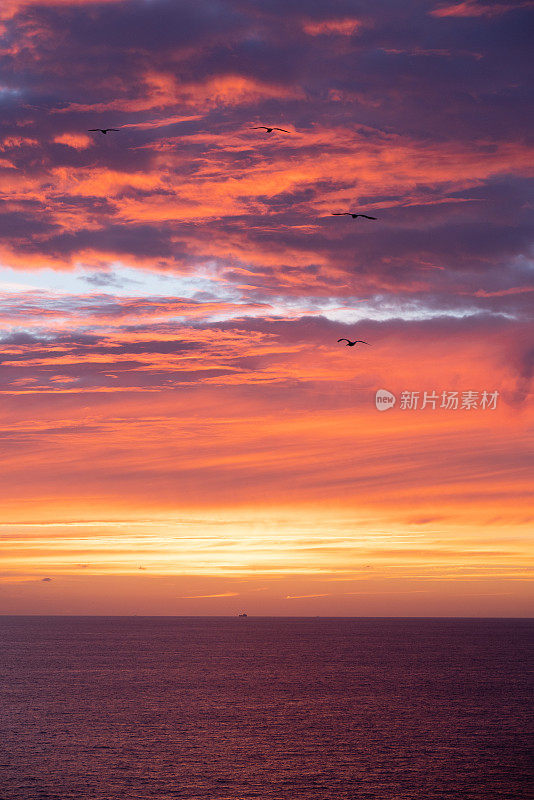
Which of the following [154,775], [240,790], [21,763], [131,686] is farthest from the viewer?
[131,686]

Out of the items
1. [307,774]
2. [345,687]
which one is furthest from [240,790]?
[345,687]

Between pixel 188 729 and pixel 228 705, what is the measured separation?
96.5 ft

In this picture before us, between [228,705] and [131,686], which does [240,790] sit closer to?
[228,705]

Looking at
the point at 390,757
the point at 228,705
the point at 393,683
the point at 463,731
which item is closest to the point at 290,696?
the point at 228,705

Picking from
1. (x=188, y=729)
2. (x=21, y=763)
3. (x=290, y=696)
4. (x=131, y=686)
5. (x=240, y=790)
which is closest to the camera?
(x=240, y=790)

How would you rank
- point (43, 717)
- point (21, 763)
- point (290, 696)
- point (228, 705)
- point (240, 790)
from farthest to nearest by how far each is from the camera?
point (290, 696), point (228, 705), point (43, 717), point (21, 763), point (240, 790)

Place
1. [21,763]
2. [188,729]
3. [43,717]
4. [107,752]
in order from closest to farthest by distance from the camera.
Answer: [21,763]
[107,752]
[188,729]
[43,717]

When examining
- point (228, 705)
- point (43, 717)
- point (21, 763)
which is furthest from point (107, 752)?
point (228, 705)

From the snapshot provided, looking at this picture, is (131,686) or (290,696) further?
(131,686)

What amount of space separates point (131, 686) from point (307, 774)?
10354 centimetres

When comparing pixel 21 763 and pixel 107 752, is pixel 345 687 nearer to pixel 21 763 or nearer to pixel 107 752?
pixel 107 752

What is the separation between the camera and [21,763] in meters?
97.1

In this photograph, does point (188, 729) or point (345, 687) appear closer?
point (188, 729)

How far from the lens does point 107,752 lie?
105438 millimetres
